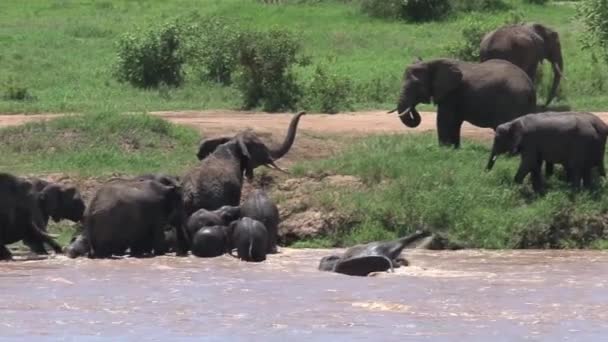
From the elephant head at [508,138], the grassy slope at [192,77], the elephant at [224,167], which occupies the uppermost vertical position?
the elephant head at [508,138]

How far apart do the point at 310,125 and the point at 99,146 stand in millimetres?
3006

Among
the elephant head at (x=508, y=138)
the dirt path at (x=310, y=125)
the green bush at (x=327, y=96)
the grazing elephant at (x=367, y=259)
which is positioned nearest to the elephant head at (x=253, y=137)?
the dirt path at (x=310, y=125)

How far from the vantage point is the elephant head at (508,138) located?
17125mm

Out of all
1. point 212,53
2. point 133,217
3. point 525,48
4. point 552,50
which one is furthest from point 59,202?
point 212,53

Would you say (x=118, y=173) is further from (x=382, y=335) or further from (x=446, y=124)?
(x=382, y=335)

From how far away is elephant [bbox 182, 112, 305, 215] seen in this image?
16.9 metres

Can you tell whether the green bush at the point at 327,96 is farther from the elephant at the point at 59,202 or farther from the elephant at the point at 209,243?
the elephant at the point at 209,243

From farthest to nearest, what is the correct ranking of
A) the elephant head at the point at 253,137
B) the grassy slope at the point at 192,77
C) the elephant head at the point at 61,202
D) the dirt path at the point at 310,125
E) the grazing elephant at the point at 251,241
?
the grassy slope at the point at 192,77
the dirt path at the point at 310,125
the elephant head at the point at 253,137
the elephant head at the point at 61,202
the grazing elephant at the point at 251,241

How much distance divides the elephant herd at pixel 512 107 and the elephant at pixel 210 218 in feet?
9.43

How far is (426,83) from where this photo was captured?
1911cm

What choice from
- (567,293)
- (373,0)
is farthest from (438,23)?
(567,293)

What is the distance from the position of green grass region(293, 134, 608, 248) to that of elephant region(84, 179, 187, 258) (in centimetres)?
156

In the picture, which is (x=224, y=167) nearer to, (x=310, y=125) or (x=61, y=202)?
(x=61, y=202)

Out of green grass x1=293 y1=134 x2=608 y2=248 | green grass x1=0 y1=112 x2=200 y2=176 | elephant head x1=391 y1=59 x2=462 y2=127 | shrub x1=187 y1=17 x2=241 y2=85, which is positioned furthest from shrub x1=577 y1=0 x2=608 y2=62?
green grass x1=0 y1=112 x2=200 y2=176
